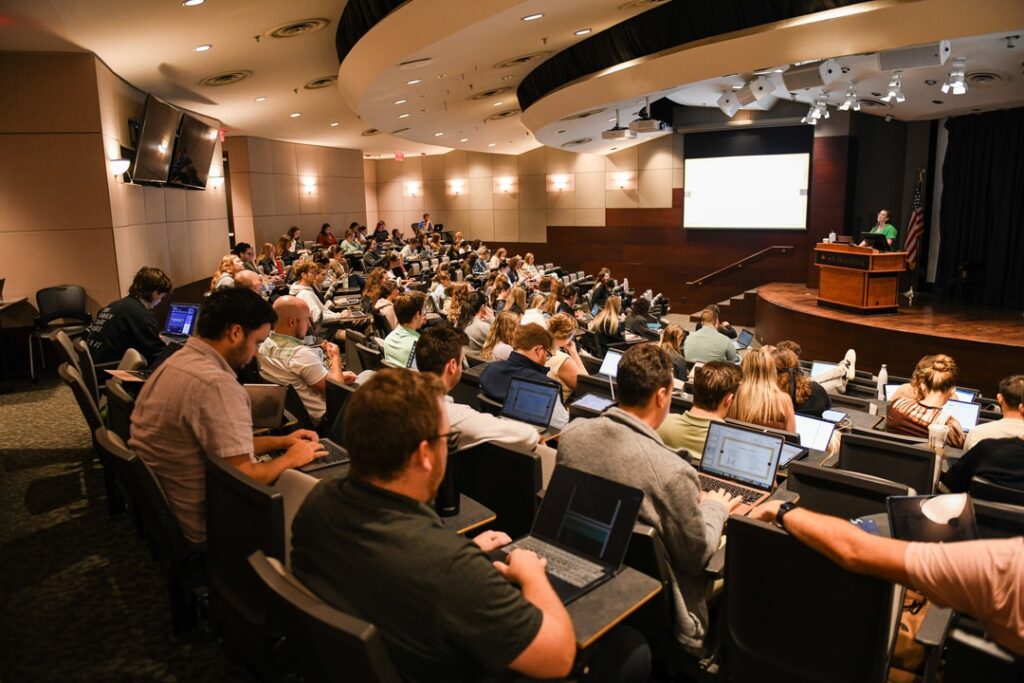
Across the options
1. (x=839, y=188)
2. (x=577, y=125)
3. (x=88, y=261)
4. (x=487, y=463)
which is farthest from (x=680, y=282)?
(x=487, y=463)

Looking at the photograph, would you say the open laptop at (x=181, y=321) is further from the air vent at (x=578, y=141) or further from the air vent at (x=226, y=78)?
the air vent at (x=578, y=141)

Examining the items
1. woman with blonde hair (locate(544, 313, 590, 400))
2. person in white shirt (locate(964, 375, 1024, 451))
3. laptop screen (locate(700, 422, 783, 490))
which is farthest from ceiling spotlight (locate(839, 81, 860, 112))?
laptop screen (locate(700, 422, 783, 490))

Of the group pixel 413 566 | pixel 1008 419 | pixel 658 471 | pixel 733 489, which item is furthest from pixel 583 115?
pixel 413 566

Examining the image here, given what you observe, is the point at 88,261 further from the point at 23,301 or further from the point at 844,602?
the point at 844,602

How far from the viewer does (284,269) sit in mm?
11711

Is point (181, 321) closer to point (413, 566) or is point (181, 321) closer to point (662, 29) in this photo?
point (662, 29)

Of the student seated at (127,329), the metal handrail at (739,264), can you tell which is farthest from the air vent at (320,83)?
the metal handrail at (739,264)

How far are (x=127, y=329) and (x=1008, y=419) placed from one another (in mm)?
5378

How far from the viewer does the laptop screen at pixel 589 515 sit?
193cm

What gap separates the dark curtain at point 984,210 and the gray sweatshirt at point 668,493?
39.7 ft

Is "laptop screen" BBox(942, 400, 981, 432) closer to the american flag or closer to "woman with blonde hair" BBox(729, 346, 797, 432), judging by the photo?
"woman with blonde hair" BBox(729, 346, 797, 432)

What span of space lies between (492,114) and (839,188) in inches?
269

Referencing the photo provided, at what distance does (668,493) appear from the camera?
2176 millimetres

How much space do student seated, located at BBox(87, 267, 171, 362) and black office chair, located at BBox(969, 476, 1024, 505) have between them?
16.1 feet
